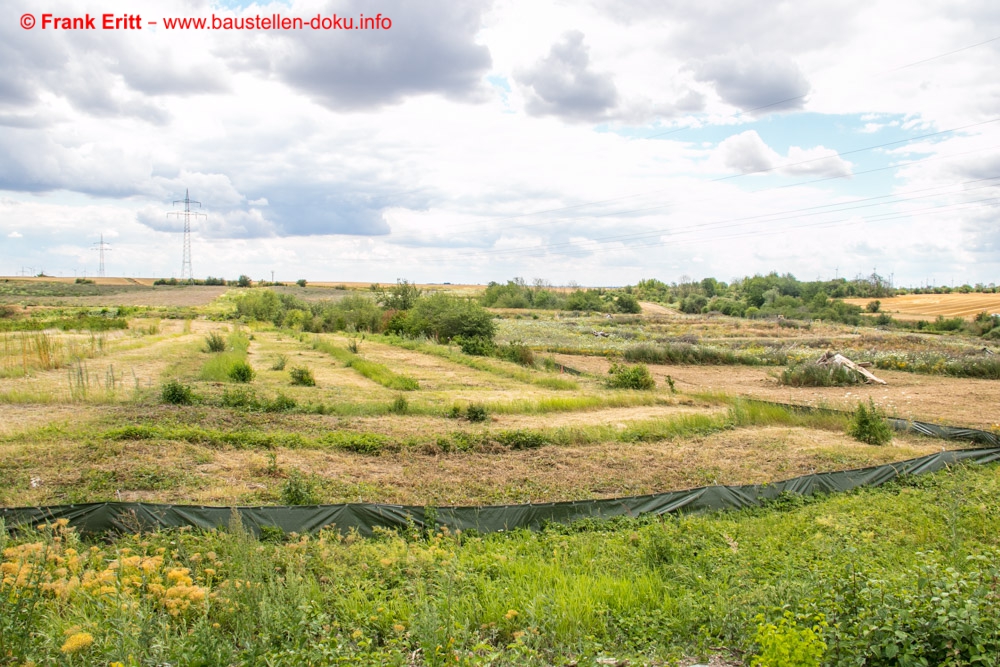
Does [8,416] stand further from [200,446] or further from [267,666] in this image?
[267,666]

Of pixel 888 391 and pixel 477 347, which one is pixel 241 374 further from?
pixel 888 391

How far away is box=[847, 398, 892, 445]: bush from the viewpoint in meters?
13.1

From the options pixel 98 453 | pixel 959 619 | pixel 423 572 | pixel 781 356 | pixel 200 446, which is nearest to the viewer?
pixel 959 619

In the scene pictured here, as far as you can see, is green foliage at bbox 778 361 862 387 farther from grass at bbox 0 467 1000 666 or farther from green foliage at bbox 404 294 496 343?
grass at bbox 0 467 1000 666

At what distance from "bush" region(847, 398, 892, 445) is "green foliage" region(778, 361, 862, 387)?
1094cm

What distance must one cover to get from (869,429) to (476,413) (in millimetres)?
8573

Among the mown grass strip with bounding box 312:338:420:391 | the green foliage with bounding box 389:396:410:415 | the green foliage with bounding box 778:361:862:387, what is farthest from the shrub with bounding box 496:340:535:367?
the green foliage with bounding box 389:396:410:415

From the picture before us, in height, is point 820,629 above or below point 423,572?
above

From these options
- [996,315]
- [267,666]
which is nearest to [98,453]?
[267,666]

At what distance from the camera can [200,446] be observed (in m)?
11.1

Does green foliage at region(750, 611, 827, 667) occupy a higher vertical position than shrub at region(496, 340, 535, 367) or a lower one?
higher

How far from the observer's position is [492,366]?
2633 centimetres

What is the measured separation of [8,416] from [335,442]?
6997 mm

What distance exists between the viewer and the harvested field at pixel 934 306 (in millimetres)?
61244
